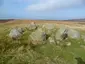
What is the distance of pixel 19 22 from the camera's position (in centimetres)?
2355

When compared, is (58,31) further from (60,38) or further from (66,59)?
(66,59)

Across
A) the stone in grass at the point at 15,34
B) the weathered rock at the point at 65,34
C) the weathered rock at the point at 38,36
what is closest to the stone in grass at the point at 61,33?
the weathered rock at the point at 65,34

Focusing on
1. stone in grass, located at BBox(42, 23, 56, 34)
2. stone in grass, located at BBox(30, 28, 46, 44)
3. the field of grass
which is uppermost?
stone in grass, located at BBox(42, 23, 56, 34)

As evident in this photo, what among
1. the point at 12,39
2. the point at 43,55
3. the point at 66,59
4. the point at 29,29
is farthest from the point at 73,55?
the point at 29,29

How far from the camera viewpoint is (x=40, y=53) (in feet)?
49.4

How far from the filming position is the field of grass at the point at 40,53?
13.4m

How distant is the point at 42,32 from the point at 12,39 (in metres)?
2.46

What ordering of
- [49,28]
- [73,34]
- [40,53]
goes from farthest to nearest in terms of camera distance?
[49,28] < [73,34] < [40,53]

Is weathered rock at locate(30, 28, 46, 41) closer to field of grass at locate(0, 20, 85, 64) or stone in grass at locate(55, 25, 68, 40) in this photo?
field of grass at locate(0, 20, 85, 64)

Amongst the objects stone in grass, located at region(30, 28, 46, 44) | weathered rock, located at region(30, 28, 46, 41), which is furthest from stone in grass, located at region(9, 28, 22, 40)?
weathered rock, located at region(30, 28, 46, 41)

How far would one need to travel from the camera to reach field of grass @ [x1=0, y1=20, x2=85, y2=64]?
13.4m

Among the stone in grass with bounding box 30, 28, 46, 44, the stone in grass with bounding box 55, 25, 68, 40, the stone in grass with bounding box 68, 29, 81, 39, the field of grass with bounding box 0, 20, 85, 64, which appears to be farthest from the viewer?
the stone in grass with bounding box 68, 29, 81, 39

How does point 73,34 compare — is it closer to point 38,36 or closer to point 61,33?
point 61,33

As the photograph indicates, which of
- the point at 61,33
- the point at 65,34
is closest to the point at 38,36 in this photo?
the point at 61,33
